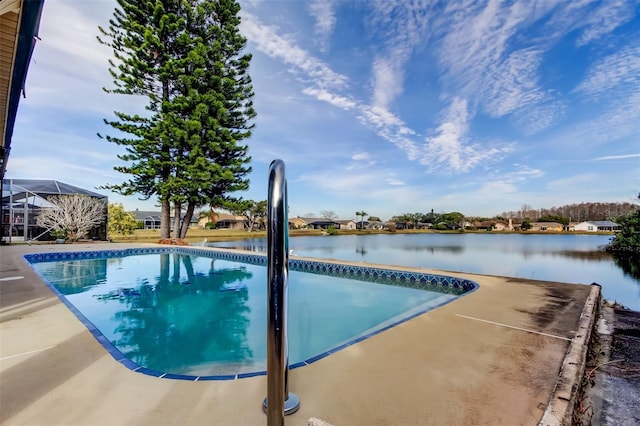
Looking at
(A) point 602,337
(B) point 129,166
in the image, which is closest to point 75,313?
(A) point 602,337

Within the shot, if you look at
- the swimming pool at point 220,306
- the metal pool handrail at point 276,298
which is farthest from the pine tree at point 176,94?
the metal pool handrail at point 276,298

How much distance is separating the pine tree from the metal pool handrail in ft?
44.9

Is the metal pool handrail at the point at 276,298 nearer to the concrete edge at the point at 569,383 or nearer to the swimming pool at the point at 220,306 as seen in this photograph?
the swimming pool at the point at 220,306

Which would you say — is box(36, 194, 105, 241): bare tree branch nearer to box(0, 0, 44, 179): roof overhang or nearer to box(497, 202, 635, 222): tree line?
box(0, 0, 44, 179): roof overhang

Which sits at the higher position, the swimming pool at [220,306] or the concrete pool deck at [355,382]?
the concrete pool deck at [355,382]

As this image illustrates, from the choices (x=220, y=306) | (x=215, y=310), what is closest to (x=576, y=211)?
(x=220, y=306)

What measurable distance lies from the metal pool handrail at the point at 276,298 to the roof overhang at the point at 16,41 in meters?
2.07

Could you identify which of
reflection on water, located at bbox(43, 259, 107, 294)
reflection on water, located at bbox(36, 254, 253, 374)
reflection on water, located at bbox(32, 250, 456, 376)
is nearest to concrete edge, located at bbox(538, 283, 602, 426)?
reflection on water, located at bbox(32, 250, 456, 376)

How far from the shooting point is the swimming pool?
3.21 metres

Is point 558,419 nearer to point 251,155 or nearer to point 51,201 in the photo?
point 251,155

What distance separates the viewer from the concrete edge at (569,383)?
158 centimetres

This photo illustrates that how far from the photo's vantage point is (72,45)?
29.7ft

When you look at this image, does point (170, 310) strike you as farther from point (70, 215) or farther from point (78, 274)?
point (70, 215)

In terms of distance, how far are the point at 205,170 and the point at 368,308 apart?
1168cm
